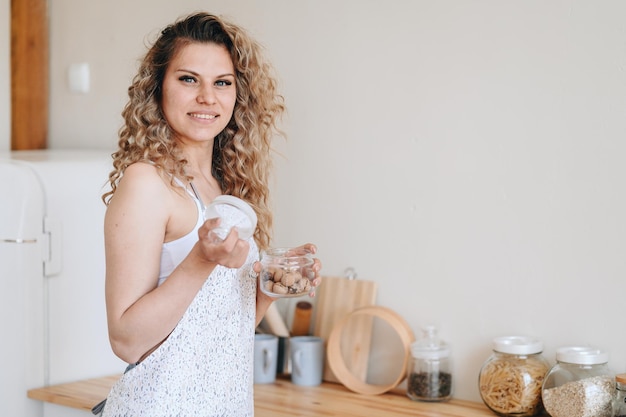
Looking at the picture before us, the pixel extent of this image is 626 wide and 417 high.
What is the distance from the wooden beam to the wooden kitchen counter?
93cm

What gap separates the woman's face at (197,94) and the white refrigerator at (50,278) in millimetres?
770

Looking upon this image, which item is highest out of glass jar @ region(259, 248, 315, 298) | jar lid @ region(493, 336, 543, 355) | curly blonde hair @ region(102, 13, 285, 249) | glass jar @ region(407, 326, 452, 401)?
curly blonde hair @ region(102, 13, 285, 249)

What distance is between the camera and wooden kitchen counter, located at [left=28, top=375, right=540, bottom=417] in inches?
74.7

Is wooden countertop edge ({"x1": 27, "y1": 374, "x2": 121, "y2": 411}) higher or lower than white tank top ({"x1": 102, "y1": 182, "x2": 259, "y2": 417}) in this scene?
lower

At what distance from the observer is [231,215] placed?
1303 millimetres

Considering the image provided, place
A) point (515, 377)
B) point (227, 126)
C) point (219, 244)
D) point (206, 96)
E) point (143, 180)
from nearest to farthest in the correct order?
point (219, 244)
point (143, 180)
point (206, 96)
point (227, 126)
point (515, 377)

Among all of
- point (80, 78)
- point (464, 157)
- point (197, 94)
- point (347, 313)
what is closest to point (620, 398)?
point (464, 157)

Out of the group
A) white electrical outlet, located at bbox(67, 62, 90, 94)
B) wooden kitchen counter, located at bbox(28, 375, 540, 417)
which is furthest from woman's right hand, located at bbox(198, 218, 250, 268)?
white electrical outlet, located at bbox(67, 62, 90, 94)

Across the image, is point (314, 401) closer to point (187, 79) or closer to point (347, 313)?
point (347, 313)

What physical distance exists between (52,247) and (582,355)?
1.25m

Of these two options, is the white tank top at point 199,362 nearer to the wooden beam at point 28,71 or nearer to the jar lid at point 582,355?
the jar lid at point 582,355

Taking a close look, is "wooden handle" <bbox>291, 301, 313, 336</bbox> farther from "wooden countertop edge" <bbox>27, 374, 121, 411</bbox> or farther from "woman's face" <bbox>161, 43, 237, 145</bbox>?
"woman's face" <bbox>161, 43, 237, 145</bbox>

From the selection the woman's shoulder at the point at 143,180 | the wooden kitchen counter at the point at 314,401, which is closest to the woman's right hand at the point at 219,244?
the woman's shoulder at the point at 143,180

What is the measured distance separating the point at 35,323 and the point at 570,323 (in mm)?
1233
